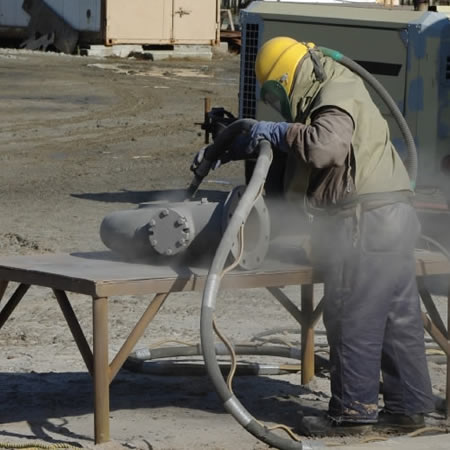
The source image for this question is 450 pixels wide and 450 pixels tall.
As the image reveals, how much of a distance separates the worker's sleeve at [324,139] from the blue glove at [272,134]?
0.04 m

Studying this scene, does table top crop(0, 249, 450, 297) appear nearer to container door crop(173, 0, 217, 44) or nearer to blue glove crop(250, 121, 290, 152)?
blue glove crop(250, 121, 290, 152)

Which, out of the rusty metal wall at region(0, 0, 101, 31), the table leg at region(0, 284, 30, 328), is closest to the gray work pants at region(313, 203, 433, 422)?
the table leg at region(0, 284, 30, 328)

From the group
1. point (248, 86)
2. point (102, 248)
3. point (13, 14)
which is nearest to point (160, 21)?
point (13, 14)

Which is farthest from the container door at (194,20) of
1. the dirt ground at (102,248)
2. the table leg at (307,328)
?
the table leg at (307,328)

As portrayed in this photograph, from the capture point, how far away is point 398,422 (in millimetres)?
5855

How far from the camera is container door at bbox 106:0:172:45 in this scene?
2766 centimetres

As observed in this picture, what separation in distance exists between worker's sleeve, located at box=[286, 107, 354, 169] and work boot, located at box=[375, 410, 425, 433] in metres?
1.19

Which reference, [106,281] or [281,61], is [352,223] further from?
[106,281]

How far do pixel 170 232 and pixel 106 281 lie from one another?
473 mm

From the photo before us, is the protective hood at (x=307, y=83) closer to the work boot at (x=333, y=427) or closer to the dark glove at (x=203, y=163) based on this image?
the dark glove at (x=203, y=163)

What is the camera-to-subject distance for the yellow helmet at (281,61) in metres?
5.56

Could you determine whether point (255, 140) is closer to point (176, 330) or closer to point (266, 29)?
point (176, 330)

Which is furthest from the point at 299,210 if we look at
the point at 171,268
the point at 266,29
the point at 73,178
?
the point at 73,178

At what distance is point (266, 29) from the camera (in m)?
11.0
